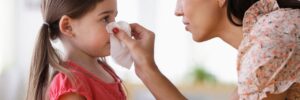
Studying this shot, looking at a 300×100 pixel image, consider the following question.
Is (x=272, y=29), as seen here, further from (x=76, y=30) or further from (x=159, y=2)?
(x=159, y=2)

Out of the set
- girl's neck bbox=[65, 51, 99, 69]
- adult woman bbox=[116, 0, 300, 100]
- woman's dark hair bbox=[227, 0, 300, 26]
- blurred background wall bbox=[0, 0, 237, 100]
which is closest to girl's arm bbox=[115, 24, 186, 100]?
adult woman bbox=[116, 0, 300, 100]

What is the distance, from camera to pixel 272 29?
126 centimetres

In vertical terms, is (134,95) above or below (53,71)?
below

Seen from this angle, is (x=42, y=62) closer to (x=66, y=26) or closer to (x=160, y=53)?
(x=66, y=26)

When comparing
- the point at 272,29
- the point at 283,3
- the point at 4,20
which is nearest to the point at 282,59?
the point at 272,29

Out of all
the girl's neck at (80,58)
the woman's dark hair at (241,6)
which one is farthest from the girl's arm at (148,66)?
the woman's dark hair at (241,6)

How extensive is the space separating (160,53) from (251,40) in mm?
1712

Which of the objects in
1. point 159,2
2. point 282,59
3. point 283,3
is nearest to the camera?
point 282,59

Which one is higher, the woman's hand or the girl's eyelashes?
the girl's eyelashes

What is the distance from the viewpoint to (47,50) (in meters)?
1.50

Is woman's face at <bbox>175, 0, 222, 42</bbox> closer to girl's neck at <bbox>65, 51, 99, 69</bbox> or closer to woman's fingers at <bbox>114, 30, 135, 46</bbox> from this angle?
woman's fingers at <bbox>114, 30, 135, 46</bbox>

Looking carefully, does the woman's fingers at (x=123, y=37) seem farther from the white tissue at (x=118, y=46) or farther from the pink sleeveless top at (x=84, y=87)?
the pink sleeveless top at (x=84, y=87)

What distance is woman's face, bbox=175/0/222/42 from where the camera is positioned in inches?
56.4

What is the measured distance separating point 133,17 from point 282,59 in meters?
1.79
